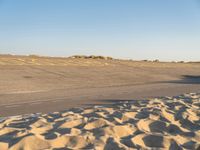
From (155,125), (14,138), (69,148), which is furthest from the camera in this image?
(155,125)

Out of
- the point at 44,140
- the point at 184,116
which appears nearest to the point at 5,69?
the point at 184,116

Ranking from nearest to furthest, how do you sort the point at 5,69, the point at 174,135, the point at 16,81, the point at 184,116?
1. the point at 174,135
2. the point at 184,116
3. the point at 16,81
4. the point at 5,69

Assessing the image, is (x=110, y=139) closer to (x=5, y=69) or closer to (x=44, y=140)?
(x=44, y=140)

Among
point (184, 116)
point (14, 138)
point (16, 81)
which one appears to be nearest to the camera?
point (14, 138)

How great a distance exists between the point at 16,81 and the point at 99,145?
20.9 m

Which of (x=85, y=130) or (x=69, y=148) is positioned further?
(x=85, y=130)

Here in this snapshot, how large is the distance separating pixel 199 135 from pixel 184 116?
227 cm

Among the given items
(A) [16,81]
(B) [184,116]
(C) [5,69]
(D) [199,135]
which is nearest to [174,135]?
(D) [199,135]

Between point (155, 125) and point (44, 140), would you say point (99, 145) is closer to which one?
point (44, 140)

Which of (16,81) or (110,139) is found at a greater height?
(110,139)

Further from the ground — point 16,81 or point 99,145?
point 99,145

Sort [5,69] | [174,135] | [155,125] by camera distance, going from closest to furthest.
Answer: [174,135] < [155,125] < [5,69]

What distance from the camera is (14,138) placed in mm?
7109

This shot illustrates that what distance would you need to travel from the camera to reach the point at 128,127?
8430mm
